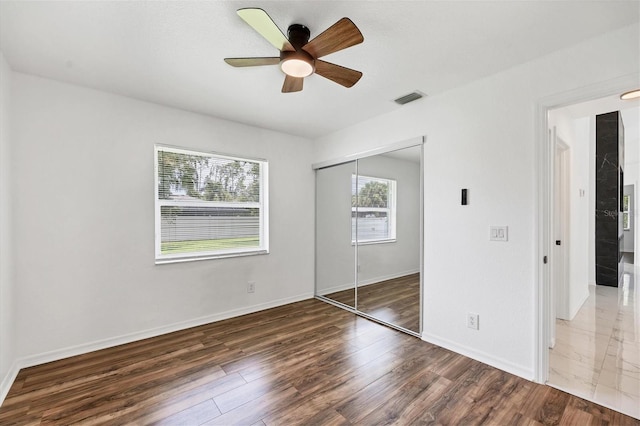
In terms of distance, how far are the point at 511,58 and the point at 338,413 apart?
2.87m

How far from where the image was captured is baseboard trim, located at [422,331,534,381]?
7.27 ft

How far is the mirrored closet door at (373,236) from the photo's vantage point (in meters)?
3.13

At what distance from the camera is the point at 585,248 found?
417 centimetres

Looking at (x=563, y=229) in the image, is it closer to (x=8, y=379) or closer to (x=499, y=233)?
(x=499, y=233)

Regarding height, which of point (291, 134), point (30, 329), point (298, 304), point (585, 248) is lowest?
point (298, 304)

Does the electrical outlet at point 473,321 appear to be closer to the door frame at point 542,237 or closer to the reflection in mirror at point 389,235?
the door frame at point 542,237

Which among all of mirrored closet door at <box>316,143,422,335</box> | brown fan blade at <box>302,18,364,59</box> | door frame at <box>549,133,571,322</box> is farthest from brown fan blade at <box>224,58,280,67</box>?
door frame at <box>549,133,571,322</box>

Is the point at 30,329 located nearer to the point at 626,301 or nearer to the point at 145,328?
the point at 145,328

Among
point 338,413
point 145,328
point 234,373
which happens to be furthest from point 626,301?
point 145,328

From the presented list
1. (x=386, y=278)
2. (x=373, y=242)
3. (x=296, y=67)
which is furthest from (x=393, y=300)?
(x=296, y=67)

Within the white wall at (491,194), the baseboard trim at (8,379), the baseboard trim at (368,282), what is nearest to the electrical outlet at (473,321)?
the white wall at (491,194)

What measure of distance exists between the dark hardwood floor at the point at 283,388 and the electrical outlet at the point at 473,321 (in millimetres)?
295

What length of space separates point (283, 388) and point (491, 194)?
7.60 feet

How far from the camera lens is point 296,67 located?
6.32 ft
